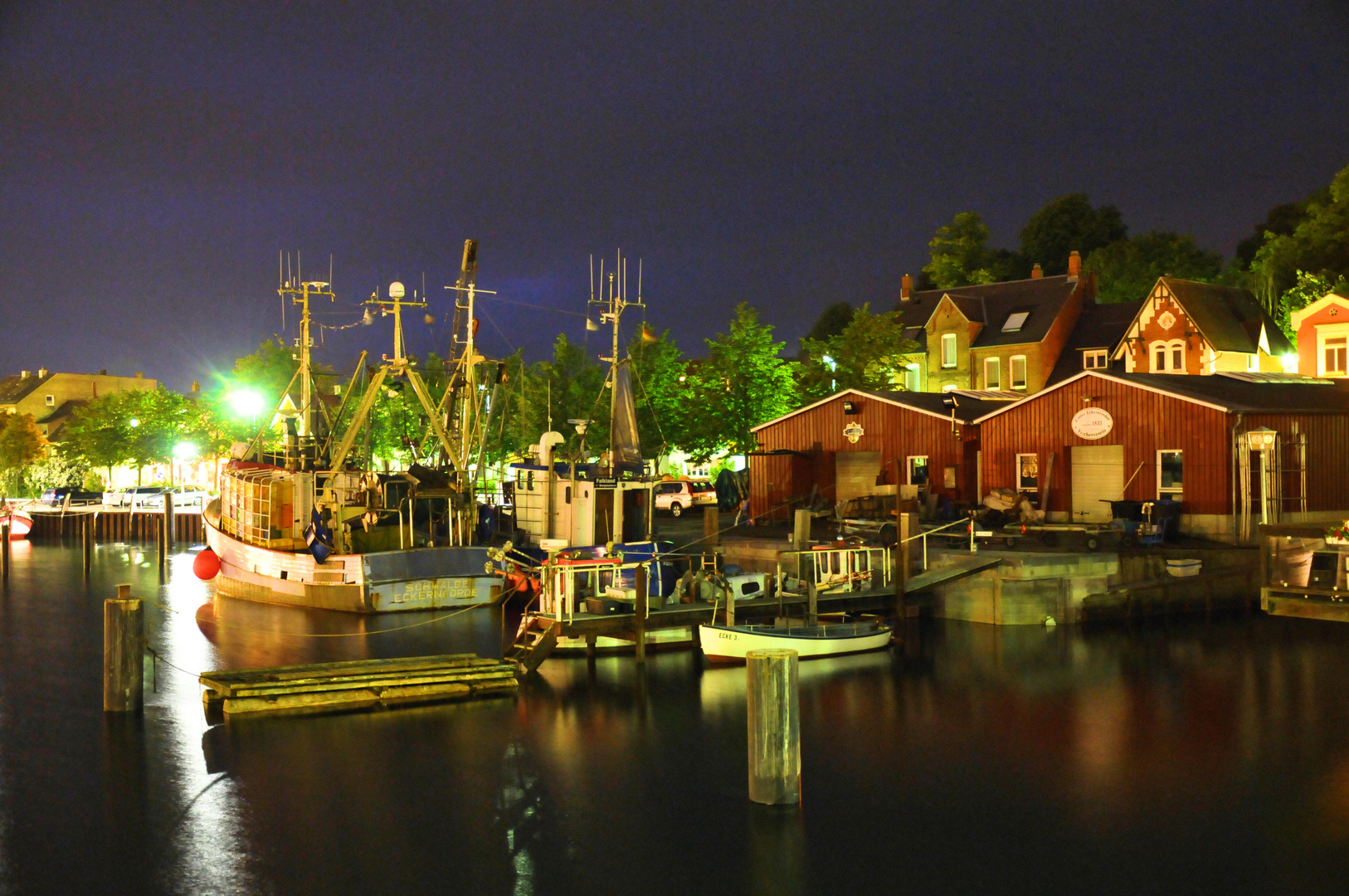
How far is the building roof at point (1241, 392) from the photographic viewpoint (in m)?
30.3

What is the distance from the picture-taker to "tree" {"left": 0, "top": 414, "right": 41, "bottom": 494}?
86875 mm

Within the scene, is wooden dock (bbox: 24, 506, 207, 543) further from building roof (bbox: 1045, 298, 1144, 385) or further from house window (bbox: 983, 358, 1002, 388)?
building roof (bbox: 1045, 298, 1144, 385)

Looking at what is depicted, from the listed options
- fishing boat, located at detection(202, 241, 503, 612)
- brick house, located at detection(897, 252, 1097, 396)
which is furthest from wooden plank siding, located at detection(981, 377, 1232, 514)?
brick house, located at detection(897, 252, 1097, 396)

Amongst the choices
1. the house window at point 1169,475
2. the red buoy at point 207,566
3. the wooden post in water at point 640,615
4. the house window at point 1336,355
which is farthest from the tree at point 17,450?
the house window at point 1336,355

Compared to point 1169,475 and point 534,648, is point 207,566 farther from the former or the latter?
point 1169,475

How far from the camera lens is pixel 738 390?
52.2 m

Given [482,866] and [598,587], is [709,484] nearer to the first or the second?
[598,587]

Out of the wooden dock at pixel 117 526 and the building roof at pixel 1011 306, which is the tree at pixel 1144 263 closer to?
the building roof at pixel 1011 306

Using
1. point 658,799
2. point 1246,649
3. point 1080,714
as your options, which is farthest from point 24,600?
point 1246,649

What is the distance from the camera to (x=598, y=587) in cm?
2241

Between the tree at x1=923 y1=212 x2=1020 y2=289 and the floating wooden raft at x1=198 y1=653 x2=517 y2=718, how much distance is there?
70.2 metres

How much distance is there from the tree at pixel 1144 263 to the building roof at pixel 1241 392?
3953 cm

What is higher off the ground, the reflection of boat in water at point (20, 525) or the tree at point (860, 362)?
the tree at point (860, 362)

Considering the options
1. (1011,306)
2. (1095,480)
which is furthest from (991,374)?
(1095,480)
